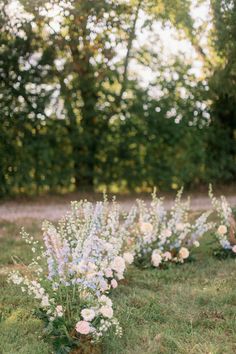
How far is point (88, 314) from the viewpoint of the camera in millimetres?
4234

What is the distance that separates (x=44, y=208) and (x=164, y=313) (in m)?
5.10

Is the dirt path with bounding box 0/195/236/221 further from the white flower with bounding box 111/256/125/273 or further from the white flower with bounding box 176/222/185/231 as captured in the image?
the white flower with bounding box 111/256/125/273

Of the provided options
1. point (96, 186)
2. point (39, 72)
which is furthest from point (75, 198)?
point (39, 72)

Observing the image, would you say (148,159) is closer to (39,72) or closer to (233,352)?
(39,72)

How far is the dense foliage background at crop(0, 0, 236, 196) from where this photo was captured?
34.1 ft

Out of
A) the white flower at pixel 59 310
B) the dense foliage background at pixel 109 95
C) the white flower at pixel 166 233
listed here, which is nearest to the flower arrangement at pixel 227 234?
the white flower at pixel 166 233

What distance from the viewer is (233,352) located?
14.4 feet

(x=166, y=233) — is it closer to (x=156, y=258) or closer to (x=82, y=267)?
(x=156, y=258)

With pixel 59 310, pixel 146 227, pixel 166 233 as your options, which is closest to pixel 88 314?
pixel 59 310

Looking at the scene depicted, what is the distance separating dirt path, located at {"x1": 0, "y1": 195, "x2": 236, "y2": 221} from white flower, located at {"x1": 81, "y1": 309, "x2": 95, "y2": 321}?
15.9 ft

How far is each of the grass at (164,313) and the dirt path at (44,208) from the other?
101 inches

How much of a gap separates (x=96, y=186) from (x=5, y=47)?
8.73 ft

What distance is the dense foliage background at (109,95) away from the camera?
10383mm

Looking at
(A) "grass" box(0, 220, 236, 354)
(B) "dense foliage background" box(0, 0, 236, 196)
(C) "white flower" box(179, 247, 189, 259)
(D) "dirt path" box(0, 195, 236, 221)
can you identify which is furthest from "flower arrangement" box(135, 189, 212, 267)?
(B) "dense foliage background" box(0, 0, 236, 196)
